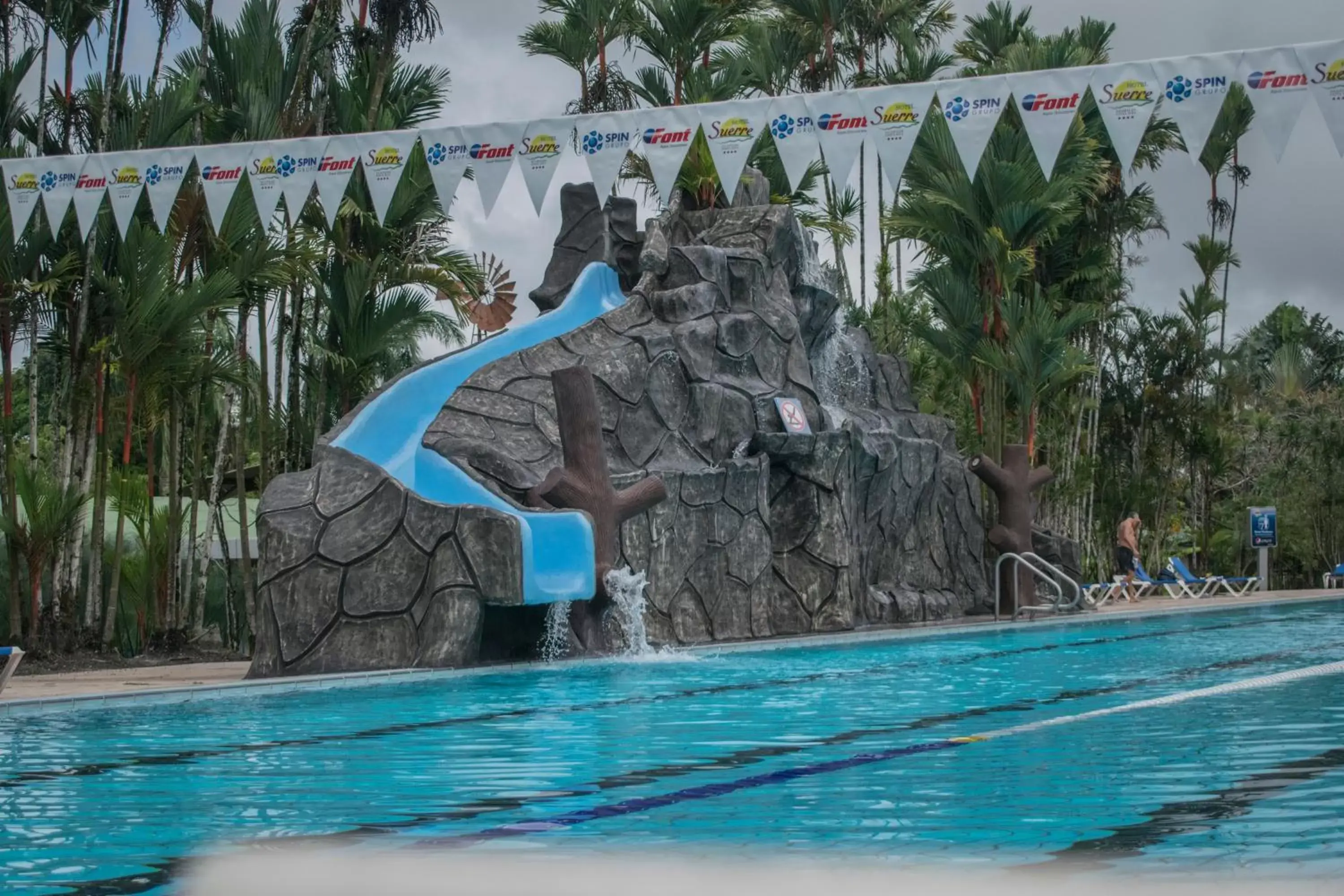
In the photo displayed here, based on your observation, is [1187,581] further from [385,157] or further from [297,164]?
[297,164]

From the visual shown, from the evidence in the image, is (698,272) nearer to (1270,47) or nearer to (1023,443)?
(1023,443)

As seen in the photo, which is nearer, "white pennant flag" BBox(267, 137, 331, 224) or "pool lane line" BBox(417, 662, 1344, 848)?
"pool lane line" BBox(417, 662, 1344, 848)

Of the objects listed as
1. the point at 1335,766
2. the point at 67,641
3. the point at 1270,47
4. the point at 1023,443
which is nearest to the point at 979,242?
the point at 1023,443

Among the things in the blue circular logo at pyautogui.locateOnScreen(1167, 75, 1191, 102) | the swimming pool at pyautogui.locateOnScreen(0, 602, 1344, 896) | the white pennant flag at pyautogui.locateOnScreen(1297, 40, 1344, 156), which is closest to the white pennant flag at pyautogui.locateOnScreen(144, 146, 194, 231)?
the swimming pool at pyautogui.locateOnScreen(0, 602, 1344, 896)

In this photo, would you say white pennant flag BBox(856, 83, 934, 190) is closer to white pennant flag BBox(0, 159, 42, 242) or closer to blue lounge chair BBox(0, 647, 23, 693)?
white pennant flag BBox(0, 159, 42, 242)

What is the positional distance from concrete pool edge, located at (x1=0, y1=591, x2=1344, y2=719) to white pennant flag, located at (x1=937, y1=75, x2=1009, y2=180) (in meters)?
4.48

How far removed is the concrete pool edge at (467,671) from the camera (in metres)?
8.77

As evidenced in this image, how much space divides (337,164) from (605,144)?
222cm

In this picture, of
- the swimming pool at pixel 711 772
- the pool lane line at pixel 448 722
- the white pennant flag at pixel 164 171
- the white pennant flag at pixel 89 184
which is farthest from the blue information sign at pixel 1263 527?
the white pennant flag at pixel 89 184

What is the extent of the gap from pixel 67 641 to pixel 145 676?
107 inches

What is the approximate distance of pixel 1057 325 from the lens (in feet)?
69.1

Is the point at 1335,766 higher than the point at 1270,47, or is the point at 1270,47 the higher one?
the point at 1270,47

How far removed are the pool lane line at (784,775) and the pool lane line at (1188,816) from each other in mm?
1375

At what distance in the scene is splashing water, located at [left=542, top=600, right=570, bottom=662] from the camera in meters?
11.9
